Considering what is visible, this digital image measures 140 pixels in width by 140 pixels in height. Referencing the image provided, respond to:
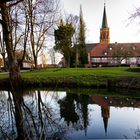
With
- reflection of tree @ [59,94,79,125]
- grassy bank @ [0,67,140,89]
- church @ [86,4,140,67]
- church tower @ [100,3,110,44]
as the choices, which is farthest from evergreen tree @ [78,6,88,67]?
reflection of tree @ [59,94,79,125]

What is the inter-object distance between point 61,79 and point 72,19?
33.5 metres

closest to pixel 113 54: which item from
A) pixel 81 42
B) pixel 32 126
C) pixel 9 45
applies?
pixel 81 42

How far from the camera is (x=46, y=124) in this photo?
9.66 metres

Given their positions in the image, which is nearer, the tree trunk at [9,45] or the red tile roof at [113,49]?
the tree trunk at [9,45]

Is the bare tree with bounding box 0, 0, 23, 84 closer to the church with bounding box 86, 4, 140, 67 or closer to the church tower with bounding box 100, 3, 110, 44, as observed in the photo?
the church with bounding box 86, 4, 140, 67

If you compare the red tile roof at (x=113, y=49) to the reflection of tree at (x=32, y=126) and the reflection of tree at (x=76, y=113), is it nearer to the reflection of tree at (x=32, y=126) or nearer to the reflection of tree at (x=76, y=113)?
the reflection of tree at (x=76, y=113)

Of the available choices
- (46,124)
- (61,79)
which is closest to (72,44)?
(61,79)

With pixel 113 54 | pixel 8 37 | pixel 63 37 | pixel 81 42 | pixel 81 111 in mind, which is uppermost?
pixel 63 37

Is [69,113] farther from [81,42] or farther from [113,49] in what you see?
[113,49]

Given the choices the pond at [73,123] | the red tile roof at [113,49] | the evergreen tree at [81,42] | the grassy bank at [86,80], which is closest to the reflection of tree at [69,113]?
the pond at [73,123]

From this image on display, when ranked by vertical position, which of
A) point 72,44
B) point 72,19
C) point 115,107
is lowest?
point 115,107

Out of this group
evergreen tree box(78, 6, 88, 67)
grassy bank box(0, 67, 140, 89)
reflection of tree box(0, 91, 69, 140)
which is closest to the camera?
reflection of tree box(0, 91, 69, 140)

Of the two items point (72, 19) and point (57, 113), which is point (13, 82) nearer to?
point (57, 113)

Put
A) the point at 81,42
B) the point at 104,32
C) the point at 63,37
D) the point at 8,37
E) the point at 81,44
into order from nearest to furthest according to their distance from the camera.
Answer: the point at 8,37, the point at 63,37, the point at 81,42, the point at 81,44, the point at 104,32
